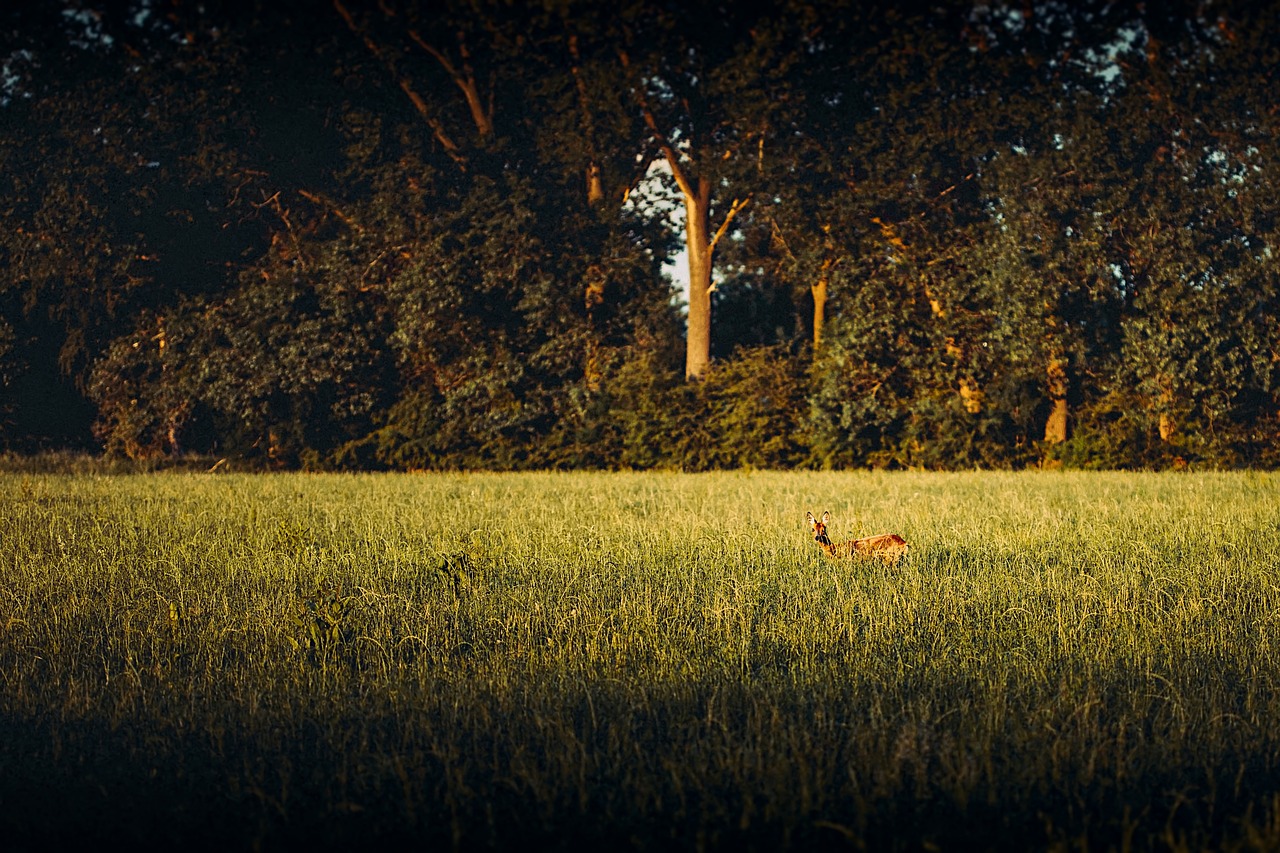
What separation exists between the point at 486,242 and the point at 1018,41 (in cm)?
1318

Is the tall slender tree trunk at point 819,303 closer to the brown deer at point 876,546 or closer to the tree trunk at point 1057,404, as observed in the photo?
the tree trunk at point 1057,404

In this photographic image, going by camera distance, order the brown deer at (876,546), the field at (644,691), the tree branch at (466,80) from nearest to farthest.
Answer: the field at (644,691)
the brown deer at (876,546)
the tree branch at (466,80)

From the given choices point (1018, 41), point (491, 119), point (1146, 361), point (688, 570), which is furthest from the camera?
point (491, 119)

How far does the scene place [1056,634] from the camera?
7.30 meters

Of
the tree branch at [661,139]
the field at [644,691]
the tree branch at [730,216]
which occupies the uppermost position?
the tree branch at [661,139]

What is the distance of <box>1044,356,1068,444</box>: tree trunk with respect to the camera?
90.9 ft

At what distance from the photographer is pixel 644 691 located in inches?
231

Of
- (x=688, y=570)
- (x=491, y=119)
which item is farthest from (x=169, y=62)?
(x=688, y=570)

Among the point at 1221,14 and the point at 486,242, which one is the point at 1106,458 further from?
the point at 486,242

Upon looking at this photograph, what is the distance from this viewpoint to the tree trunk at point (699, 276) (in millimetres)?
30156

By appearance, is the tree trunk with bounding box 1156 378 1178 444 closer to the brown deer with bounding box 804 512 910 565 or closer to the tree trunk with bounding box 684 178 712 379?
the tree trunk with bounding box 684 178 712 379

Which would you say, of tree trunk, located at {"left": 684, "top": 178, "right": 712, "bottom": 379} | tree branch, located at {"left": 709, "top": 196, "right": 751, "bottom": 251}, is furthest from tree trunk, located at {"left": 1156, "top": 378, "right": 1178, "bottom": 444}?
tree branch, located at {"left": 709, "top": 196, "right": 751, "bottom": 251}

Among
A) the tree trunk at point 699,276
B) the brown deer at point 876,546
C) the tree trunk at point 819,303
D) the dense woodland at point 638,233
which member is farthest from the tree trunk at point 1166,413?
the brown deer at point 876,546

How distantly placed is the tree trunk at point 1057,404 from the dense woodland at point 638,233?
119 millimetres
